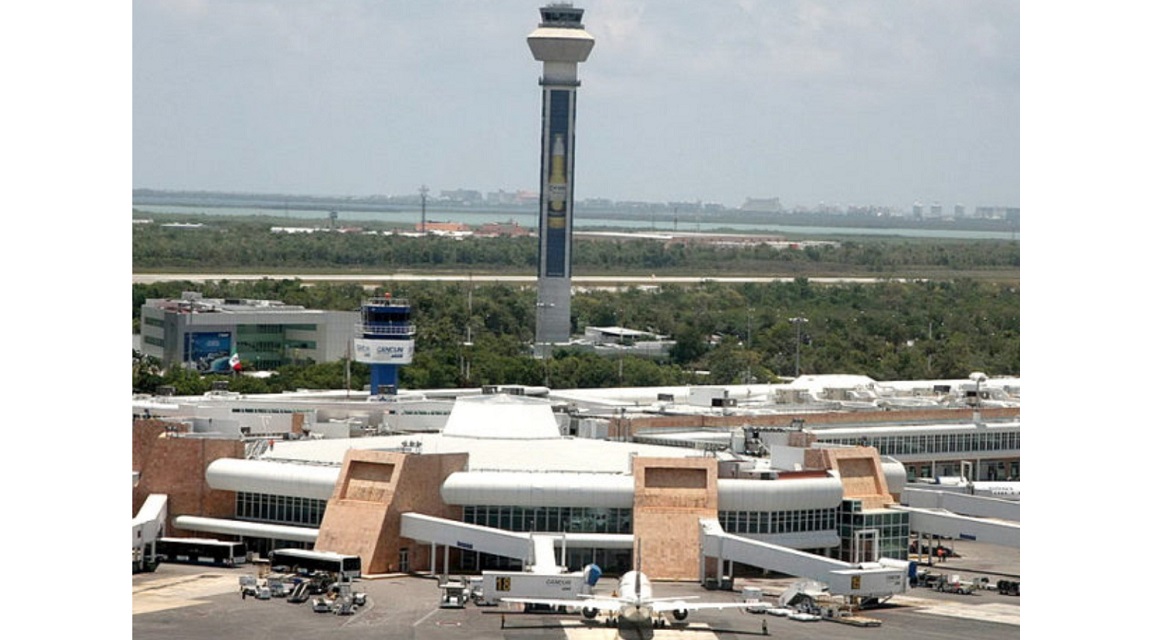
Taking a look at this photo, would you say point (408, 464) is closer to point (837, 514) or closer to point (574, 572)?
point (574, 572)

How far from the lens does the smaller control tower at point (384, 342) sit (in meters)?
99.9

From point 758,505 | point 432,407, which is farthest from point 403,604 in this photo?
point 432,407

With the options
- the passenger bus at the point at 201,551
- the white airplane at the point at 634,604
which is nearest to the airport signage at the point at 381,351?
the passenger bus at the point at 201,551

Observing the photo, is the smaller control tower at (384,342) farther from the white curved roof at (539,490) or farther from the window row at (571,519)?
the window row at (571,519)

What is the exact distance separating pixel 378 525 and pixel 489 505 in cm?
353

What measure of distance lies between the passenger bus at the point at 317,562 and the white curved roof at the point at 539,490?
416 cm

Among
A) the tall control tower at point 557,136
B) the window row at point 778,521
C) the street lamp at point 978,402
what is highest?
the tall control tower at point 557,136

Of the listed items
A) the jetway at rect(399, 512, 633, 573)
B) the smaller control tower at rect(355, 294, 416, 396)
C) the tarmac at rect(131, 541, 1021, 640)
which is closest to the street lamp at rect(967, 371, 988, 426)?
the smaller control tower at rect(355, 294, 416, 396)

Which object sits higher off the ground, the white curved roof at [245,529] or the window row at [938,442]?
the window row at [938,442]

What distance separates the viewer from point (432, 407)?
95.0 m

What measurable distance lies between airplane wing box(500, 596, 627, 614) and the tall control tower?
306 feet

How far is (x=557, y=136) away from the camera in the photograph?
155875mm

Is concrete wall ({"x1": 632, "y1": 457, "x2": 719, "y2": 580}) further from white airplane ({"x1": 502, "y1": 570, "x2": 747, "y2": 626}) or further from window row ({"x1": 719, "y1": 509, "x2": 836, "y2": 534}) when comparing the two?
white airplane ({"x1": 502, "y1": 570, "x2": 747, "y2": 626})

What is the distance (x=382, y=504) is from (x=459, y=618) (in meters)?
8.80
